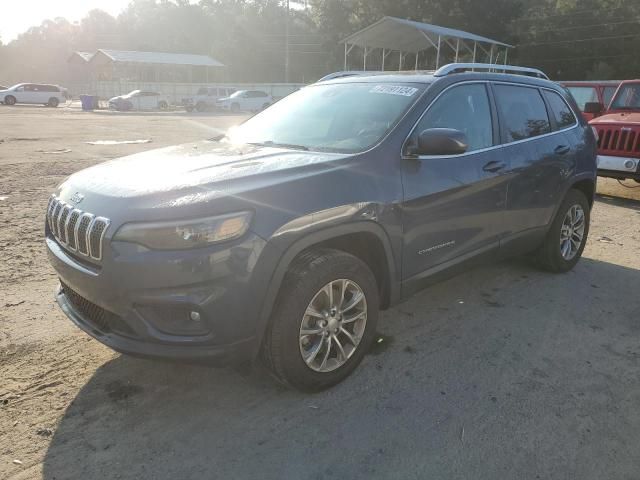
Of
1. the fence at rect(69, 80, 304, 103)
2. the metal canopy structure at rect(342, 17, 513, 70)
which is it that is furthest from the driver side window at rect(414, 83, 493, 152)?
the fence at rect(69, 80, 304, 103)

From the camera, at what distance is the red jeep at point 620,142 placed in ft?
27.8

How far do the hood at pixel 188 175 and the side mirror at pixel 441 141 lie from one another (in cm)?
55

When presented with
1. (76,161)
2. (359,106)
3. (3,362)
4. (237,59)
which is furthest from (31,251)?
(237,59)

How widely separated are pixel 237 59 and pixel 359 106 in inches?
2620

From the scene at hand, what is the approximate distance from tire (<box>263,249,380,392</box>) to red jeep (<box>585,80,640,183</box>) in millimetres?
7175

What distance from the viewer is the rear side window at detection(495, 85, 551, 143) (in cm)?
418

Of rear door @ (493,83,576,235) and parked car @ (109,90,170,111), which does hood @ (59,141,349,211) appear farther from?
parked car @ (109,90,170,111)

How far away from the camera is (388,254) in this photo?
3199 millimetres

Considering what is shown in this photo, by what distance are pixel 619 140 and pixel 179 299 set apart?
868 cm

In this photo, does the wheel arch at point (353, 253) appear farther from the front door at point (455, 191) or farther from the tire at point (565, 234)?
the tire at point (565, 234)

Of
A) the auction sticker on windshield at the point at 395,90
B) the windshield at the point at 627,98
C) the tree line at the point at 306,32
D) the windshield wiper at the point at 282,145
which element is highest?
the tree line at the point at 306,32

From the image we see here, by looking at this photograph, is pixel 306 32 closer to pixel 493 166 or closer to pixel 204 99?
pixel 204 99

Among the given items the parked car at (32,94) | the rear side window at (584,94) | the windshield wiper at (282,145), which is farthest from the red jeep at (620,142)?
the parked car at (32,94)

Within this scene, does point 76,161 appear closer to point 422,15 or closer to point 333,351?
point 333,351
